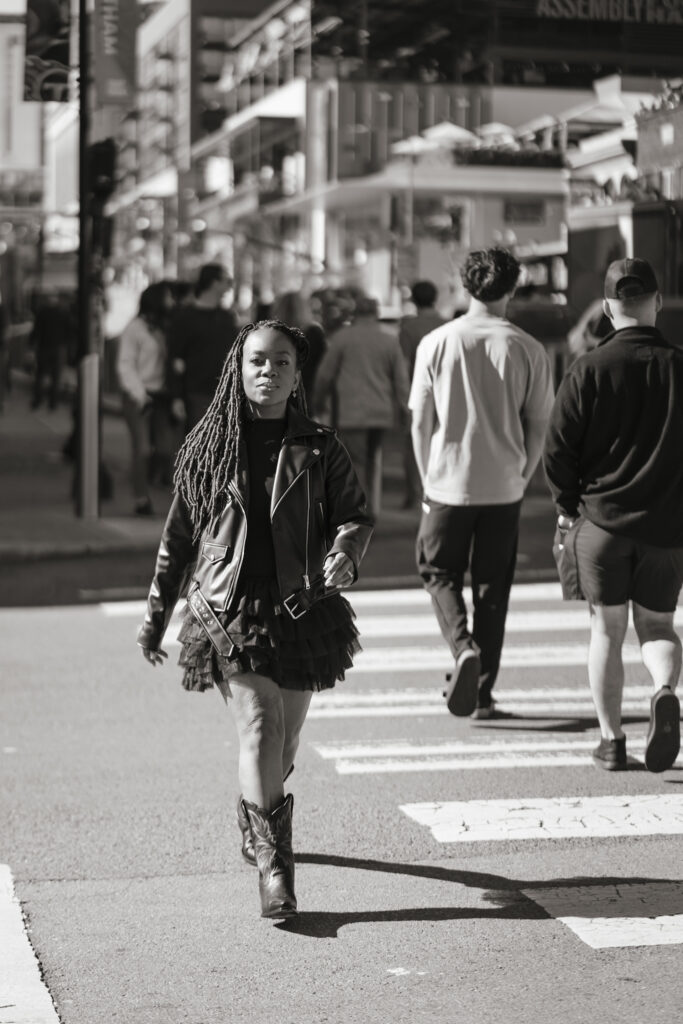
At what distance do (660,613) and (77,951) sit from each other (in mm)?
2864

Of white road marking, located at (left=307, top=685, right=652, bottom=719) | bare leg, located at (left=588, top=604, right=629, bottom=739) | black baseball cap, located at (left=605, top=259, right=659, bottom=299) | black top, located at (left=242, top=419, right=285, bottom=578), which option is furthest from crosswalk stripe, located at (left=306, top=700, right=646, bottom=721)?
black top, located at (left=242, top=419, right=285, bottom=578)

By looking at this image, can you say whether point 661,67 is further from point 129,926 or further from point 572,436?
point 129,926

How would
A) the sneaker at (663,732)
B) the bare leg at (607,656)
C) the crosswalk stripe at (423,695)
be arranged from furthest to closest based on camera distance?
the crosswalk stripe at (423,695) → the bare leg at (607,656) → the sneaker at (663,732)

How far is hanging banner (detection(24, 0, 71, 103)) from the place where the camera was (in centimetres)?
1568

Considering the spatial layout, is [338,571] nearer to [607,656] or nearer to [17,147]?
[607,656]

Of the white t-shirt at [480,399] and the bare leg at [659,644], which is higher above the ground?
the white t-shirt at [480,399]

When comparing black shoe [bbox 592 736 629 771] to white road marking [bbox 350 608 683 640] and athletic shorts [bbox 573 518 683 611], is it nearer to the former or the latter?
athletic shorts [bbox 573 518 683 611]

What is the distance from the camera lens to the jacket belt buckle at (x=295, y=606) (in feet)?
16.6

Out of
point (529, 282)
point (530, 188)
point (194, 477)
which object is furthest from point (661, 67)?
point (194, 477)

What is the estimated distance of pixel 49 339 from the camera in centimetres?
2830

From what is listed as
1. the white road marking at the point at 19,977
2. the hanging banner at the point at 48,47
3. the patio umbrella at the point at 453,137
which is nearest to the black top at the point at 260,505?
the white road marking at the point at 19,977

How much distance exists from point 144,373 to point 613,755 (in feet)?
30.6

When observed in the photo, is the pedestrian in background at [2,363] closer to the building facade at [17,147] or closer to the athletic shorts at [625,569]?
the building facade at [17,147]

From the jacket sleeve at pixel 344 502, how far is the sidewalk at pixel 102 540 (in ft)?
21.9
